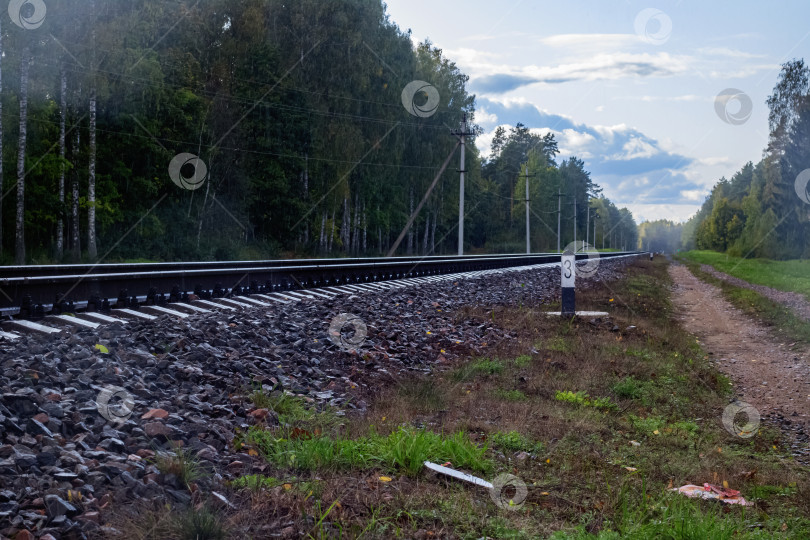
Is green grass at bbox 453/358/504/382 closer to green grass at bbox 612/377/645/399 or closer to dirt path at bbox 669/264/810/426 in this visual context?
green grass at bbox 612/377/645/399

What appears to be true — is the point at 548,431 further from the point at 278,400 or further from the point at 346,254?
the point at 346,254

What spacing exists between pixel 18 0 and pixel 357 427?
24.0 m

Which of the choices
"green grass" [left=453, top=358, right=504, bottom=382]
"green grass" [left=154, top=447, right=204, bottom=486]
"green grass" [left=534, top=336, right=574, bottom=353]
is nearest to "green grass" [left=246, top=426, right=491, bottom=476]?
"green grass" [left=154, top=447, right=204, bottom=486]

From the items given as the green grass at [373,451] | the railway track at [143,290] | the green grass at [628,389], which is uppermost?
the railway track at [143,290]

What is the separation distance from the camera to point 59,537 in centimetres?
295

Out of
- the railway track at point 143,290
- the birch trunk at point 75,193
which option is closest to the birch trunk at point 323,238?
the birch trunk at point 75,193
